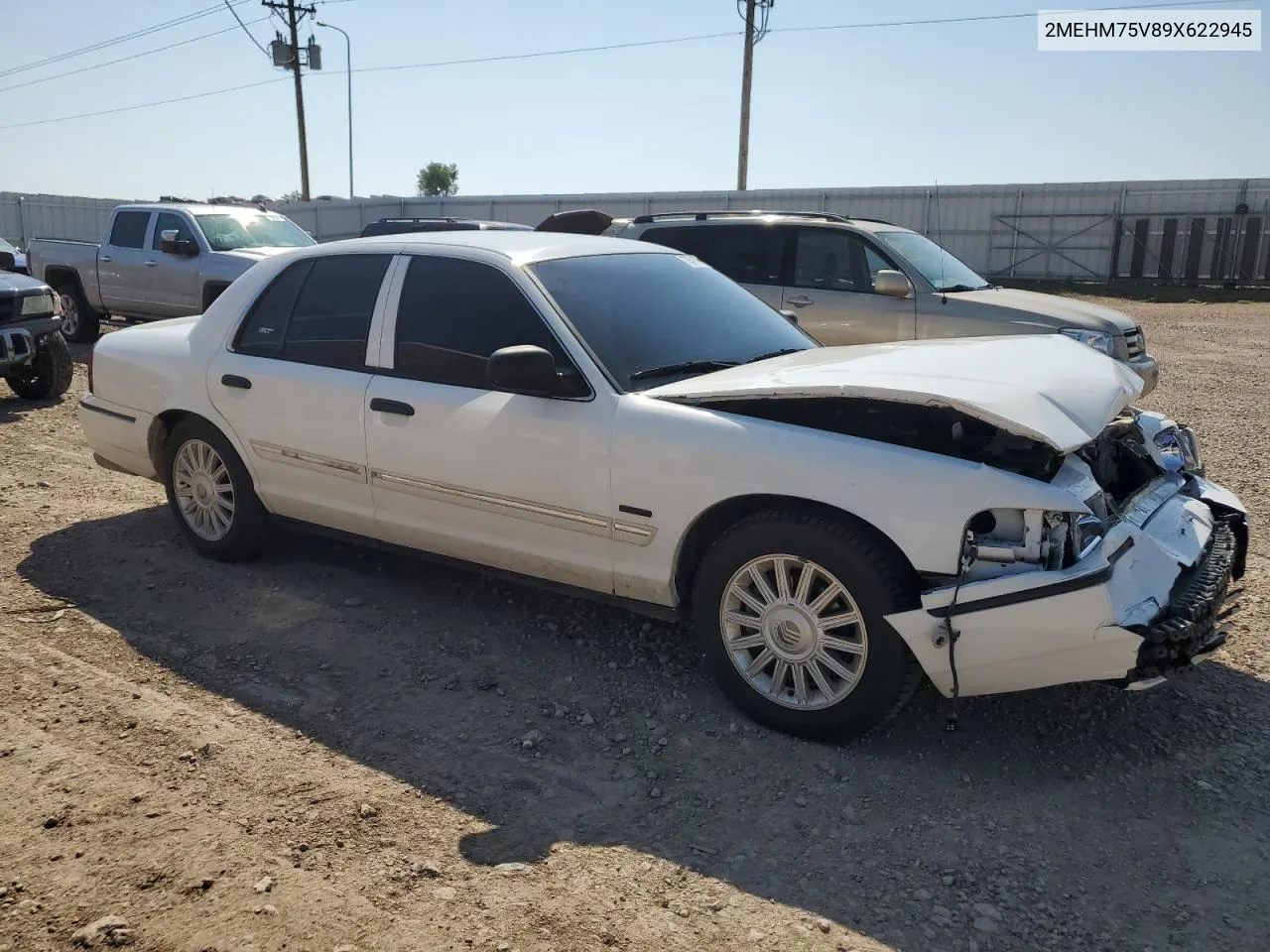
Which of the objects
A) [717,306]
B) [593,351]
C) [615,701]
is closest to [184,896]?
[615,701]

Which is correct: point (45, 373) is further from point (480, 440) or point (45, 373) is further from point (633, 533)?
point (633, 533)

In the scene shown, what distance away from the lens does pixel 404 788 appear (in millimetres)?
3424

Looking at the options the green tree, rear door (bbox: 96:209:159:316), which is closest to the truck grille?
rear door (bbox: 96:209:159:316)

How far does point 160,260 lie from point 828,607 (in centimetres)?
1181

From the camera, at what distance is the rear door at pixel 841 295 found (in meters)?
9.17

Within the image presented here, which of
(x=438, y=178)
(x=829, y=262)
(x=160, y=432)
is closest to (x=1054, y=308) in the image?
(x=829, y=262)

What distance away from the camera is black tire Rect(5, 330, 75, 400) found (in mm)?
9867

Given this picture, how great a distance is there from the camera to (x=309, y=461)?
4.91 meters

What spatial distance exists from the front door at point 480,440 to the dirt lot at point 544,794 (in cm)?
46

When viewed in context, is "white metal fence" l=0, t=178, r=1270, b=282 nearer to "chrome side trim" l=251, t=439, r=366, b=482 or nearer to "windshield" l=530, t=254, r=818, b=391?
"chrome side trim" l=251, t=439, r=366, b=482

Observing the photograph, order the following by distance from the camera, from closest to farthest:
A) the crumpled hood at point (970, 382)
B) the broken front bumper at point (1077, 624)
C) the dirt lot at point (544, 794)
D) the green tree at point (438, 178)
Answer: the dirt lot at point (544, 794), the broken front bumper at point (1077, 624), the crumpled hood at point (970, 382), the green tree at point (438, 178)

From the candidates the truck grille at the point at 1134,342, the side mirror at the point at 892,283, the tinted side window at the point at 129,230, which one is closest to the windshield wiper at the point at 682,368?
the side mirror at the point at 892,283

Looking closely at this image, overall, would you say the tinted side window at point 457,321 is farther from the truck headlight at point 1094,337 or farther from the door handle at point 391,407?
the truck headlight at point 1094,337

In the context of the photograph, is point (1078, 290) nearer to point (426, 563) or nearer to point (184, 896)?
point (426, 563)
